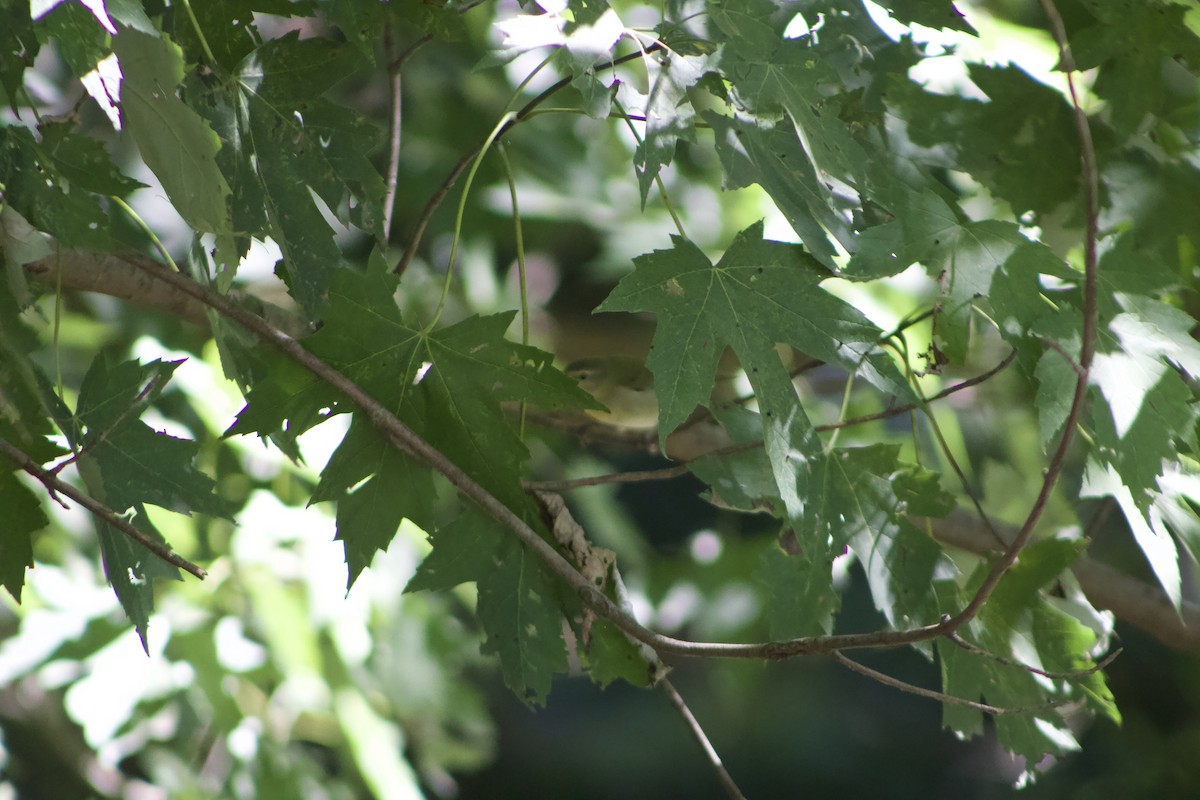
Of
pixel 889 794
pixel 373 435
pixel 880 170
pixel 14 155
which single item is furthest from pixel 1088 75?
pixel 889 794

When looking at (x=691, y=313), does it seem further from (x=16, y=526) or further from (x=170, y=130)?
(x=16, y=526)

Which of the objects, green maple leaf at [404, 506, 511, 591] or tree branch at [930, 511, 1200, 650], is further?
tree branch at [930, 511, 1200, 650]

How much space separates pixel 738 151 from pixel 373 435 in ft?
1.06

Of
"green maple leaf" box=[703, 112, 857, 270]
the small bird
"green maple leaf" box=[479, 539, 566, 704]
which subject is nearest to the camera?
"green maple leaf" box=[703, 112, 857, 270]

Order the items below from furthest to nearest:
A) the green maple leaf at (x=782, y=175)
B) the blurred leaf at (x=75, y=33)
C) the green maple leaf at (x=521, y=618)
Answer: the green maple leaf at (x=521, y=618) < the green maple leaf at (x=782, y=175) < the blurred leaf at (x=75, y=33)

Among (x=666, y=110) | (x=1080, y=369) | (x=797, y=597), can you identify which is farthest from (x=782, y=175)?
(x=797, y=597)

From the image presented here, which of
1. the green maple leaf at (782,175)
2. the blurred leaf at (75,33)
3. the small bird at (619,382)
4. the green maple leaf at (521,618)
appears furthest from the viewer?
the small bird at (619,382)

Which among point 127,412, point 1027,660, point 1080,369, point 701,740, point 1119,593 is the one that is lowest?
point 1119,593

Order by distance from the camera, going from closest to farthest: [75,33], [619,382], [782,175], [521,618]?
[75,33], [782,175], [521,618], [619,382]

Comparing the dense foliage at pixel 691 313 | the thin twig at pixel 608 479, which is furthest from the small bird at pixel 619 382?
the thin twig at pixel 608 479

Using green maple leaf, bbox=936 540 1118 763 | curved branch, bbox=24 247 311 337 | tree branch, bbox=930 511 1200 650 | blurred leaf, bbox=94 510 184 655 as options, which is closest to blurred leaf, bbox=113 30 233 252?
curved branch, bbox=24 247 311 337

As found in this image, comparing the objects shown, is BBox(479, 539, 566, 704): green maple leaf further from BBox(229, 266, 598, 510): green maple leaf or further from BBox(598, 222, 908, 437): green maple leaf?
BBox(598, 222, 908, 437): green maple leaf

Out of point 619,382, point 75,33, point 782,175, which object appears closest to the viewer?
point 75,33

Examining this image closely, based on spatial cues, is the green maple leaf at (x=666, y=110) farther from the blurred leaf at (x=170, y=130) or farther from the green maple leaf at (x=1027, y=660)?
the green maple leaf at (x=1027, y=660)
